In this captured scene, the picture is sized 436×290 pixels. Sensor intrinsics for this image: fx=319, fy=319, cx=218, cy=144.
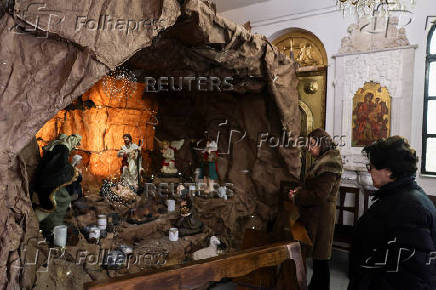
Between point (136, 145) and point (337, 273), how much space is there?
13.0ft

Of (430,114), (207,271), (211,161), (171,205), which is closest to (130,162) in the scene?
(171,205)

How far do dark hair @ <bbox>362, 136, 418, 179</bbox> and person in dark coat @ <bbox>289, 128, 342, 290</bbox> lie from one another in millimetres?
1364

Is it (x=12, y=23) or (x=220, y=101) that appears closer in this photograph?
(x=12, y=23)

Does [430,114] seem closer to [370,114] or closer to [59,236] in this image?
[370,114]

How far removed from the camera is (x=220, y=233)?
5609 mm

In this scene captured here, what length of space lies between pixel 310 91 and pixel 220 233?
3.74 meters

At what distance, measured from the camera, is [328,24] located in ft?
22.1

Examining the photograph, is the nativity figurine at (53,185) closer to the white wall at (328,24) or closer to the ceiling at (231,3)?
the white wall at (328,24)

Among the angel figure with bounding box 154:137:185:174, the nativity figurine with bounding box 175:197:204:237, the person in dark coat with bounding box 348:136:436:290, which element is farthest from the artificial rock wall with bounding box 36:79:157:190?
the person in dark coat with bounding box 348:136:436:290

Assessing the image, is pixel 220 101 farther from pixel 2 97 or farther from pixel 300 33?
pixel 2 97

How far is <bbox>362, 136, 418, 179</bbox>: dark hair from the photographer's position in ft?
7.11

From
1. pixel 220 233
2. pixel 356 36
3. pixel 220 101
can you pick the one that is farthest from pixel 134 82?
pixel 356 36

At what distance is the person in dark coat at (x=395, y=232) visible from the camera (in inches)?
77.4

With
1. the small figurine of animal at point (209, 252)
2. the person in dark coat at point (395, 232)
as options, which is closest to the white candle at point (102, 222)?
the small figurine of animal at point (209, 252)
